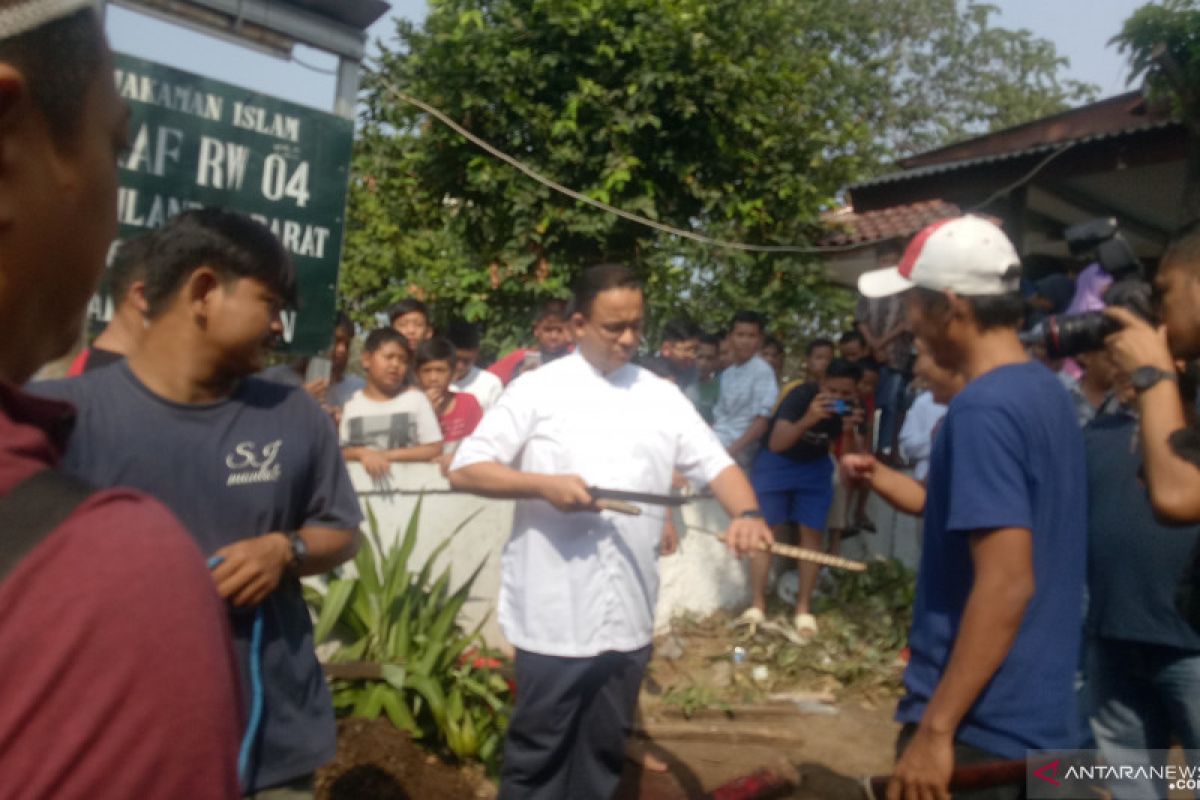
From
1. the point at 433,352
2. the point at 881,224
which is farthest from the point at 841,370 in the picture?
the point at 881,224

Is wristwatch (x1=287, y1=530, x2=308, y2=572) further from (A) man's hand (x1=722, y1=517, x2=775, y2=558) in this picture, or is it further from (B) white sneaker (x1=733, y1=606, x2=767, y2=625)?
(B) white sneaker (x1=733, y1=606, x2=767, y2=625)

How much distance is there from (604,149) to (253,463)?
6.42 metres

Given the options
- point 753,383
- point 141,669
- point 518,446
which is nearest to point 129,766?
point 141,669

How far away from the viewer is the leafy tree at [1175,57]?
7055mm

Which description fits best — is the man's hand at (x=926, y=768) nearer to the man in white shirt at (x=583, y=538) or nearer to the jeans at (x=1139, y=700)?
the man in white shirt at (x=583, y=538)

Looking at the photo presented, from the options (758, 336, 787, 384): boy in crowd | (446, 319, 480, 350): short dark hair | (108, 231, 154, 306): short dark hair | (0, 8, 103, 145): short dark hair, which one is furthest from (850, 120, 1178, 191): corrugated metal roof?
(0, 8, 103, 145): short dark hair

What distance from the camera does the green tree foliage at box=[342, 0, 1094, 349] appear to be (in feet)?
26.4

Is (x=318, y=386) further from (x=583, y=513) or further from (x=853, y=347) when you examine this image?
(x=853, y=347)

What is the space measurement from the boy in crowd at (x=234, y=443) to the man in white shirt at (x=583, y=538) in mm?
994

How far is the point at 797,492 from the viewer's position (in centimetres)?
690

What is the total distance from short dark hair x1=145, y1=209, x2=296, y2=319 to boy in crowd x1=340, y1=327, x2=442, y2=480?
309cm

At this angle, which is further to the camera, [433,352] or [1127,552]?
[433,352]

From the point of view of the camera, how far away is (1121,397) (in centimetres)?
339

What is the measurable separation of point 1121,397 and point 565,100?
579 cm
